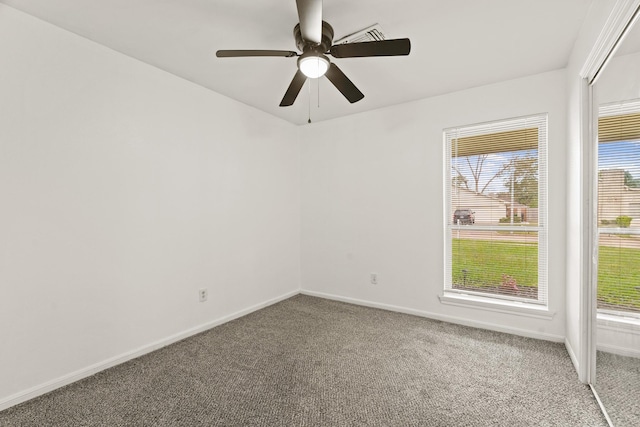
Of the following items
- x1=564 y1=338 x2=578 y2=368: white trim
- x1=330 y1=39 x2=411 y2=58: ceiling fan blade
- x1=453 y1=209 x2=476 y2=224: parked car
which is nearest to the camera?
x1=330 y1=39 x2=411 y2=58: ceiling fan blade

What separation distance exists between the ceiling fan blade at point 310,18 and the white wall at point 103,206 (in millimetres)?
1694

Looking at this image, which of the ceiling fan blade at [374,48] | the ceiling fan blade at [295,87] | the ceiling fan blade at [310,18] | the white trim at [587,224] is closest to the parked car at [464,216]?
the white trim at [587,224]

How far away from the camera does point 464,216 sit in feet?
10.7

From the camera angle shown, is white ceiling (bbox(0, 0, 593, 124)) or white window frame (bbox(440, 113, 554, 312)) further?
white window frame (bbox(440, 113, 554, 312))

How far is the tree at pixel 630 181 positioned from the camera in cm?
141

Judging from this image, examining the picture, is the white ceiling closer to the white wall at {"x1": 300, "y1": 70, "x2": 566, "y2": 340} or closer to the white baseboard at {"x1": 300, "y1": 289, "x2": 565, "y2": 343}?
the white wall at {"x1": 300, "y1": 70, "x2": 566, "y2": 340}

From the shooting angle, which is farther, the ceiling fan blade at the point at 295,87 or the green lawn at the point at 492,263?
the green lawn at the point at 492,263

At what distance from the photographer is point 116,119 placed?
2.39 m

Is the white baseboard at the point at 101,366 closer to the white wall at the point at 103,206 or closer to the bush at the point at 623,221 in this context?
the white wall at the point at 103,206

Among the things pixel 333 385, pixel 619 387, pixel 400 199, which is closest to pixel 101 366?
pixel 333 385

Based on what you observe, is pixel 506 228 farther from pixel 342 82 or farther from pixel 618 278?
pixel 342 82

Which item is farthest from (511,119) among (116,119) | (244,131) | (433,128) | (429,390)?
(116,119)

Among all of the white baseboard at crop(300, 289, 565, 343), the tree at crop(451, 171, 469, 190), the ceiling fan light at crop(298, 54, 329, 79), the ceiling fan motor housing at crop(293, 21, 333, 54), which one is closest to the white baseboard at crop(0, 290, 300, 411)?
the white baseboard at crop(300, 289, 565, 343)

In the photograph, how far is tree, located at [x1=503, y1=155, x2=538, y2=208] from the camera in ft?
9.51
